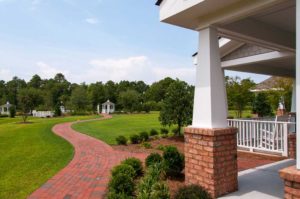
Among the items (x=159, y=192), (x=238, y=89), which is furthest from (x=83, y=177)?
(x=238, y=89)

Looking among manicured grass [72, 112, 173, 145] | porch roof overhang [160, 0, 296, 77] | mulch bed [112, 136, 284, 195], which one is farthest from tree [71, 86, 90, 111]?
porch roof overhang [160, 0, 296, 77]

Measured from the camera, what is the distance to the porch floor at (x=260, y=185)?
414 centimetres

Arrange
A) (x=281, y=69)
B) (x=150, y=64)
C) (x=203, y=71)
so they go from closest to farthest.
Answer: (x=203, y=71), (x=281, y=69), (x=150, y=64)

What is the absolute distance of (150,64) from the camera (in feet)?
74.3

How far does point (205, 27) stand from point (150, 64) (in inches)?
727

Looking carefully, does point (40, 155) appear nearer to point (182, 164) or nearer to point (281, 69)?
point (182, 164)

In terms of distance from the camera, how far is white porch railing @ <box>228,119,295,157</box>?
7.63m

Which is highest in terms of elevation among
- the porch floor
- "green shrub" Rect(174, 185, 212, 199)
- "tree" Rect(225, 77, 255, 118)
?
"tree" Rect(225, 77, 255, 118)

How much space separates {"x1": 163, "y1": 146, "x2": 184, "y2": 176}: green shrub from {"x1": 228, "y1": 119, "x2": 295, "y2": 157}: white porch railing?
392 centimetres

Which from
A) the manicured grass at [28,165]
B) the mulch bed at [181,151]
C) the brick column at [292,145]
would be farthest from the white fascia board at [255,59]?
the manicured grass at [28,165]

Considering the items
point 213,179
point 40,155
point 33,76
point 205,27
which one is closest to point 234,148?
point 213,179

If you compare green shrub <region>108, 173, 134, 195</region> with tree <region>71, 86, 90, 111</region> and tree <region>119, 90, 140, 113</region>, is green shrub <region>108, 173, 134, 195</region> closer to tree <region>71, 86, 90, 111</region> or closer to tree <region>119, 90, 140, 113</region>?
tree <region>71, 86, 90, 111</region>

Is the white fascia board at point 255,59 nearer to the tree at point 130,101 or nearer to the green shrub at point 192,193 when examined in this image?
the green shrub at point 192,193

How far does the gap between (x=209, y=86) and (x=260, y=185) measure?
2.22 meters
